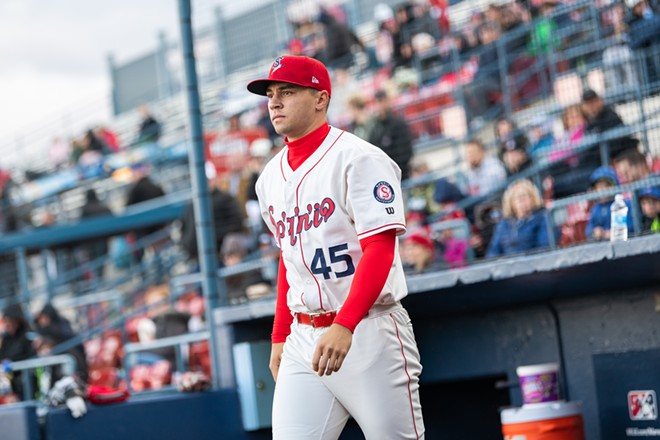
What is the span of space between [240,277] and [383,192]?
4.12 meters

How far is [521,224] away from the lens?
6438 mm

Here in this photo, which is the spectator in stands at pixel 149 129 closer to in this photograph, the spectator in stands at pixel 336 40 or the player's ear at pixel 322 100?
the spectator in stands at pixel 336 40

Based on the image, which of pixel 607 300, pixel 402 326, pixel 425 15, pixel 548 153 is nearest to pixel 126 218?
pixel 425 15

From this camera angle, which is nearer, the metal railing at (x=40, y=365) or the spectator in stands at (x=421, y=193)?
the metal railing at (x=40, y=365)

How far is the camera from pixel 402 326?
3.48 metres

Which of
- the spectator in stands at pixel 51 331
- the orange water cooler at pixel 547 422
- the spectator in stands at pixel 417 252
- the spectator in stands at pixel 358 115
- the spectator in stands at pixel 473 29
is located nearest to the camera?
the orange water cooler at pixel 547 422

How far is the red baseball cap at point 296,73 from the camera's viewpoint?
3475 millimetres

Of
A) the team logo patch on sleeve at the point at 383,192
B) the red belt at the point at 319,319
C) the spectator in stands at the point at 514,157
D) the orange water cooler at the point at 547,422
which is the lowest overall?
the orange water cooler at the point at 547,422

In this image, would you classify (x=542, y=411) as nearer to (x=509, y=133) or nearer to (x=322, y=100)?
(x=322, y=100)

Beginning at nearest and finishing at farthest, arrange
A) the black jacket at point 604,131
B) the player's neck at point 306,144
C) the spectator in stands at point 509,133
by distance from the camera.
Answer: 1. the player's neck at point 306,144
2. the black jacket at point 604,131
3. the spectator in stands at point 509,133

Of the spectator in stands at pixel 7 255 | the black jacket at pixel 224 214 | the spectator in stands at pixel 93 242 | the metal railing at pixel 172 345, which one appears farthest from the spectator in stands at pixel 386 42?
the spectator in stands at pixel 7 255

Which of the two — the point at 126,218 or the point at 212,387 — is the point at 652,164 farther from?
the point at 126,218

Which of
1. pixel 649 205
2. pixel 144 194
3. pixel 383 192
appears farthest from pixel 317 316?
pixel 144 194

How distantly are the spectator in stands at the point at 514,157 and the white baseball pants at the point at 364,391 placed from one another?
4.50 meters
